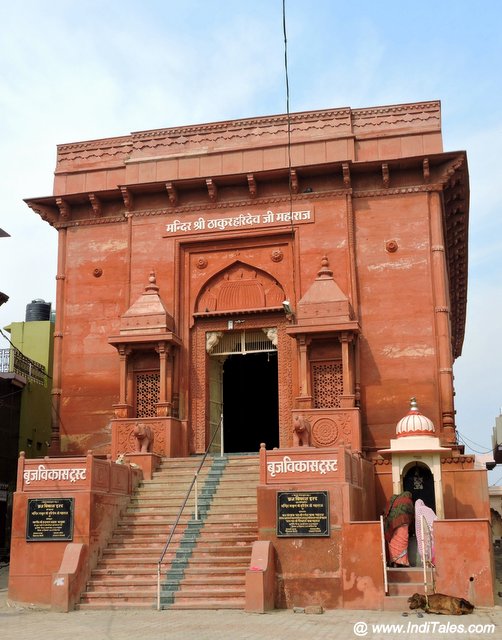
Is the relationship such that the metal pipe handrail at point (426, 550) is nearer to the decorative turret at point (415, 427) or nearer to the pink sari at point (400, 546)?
the pink sari at point (400, 546)

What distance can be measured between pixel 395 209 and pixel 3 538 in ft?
→ 47.0

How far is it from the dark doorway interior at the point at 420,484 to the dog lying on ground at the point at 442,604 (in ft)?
11.1

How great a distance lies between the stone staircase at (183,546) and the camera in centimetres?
1255

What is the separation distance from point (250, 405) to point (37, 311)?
10931mm

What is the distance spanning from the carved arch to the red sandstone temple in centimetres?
4

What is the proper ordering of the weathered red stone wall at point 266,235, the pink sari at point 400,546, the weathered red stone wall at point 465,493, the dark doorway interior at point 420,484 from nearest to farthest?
the pink sari at point 400,546
the dark doorway interior at point 420,484
the weathered red stone wall at point 465,493
the weathered red stone wall at point 266,235

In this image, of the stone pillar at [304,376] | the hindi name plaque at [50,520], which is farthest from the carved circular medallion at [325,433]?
the hindi name plaque at [50,520]

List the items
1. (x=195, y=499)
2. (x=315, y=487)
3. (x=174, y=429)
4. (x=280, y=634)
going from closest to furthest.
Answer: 1. (x=280, y=634)
2. (x=315, y=487)
3. (x=195, y=499)
4. (x=174, y=429)

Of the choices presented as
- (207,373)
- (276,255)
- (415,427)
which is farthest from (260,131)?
(415,427)

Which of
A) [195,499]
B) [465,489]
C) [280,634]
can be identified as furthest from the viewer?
[465,489]

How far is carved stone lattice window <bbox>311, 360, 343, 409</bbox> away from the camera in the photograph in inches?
690

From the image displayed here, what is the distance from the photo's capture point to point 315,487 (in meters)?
12.9

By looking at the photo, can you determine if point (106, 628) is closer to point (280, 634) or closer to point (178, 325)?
point (280, 634)

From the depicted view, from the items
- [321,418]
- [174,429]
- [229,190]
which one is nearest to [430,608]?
[321,418]
